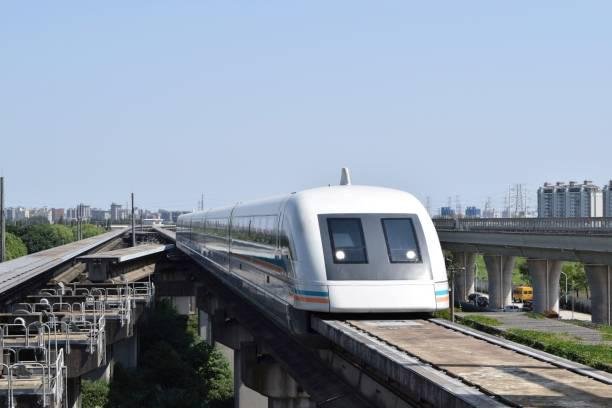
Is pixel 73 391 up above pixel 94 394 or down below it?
above

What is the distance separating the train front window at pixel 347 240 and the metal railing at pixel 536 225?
97.7 feet

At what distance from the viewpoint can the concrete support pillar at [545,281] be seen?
61.3 meters

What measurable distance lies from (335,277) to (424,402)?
546 cm

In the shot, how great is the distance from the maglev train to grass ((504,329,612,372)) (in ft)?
15.3

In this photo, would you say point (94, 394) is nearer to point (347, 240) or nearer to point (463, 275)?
point (347, 240)

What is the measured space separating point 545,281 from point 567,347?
3808 centimetres

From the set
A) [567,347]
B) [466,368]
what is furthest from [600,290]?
[466,368]

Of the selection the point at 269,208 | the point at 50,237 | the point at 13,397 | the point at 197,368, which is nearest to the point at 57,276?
the point at 197,368

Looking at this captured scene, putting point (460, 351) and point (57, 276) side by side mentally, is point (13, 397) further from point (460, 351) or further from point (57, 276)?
point (57, 276)

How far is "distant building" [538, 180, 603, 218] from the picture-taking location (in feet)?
445

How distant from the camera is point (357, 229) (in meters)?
19.6

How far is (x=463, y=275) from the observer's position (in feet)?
251

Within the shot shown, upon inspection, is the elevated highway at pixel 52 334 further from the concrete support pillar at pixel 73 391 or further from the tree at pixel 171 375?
the tree at pixel 171 375

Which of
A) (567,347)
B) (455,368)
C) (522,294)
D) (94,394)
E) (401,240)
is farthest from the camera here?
(522,294)
